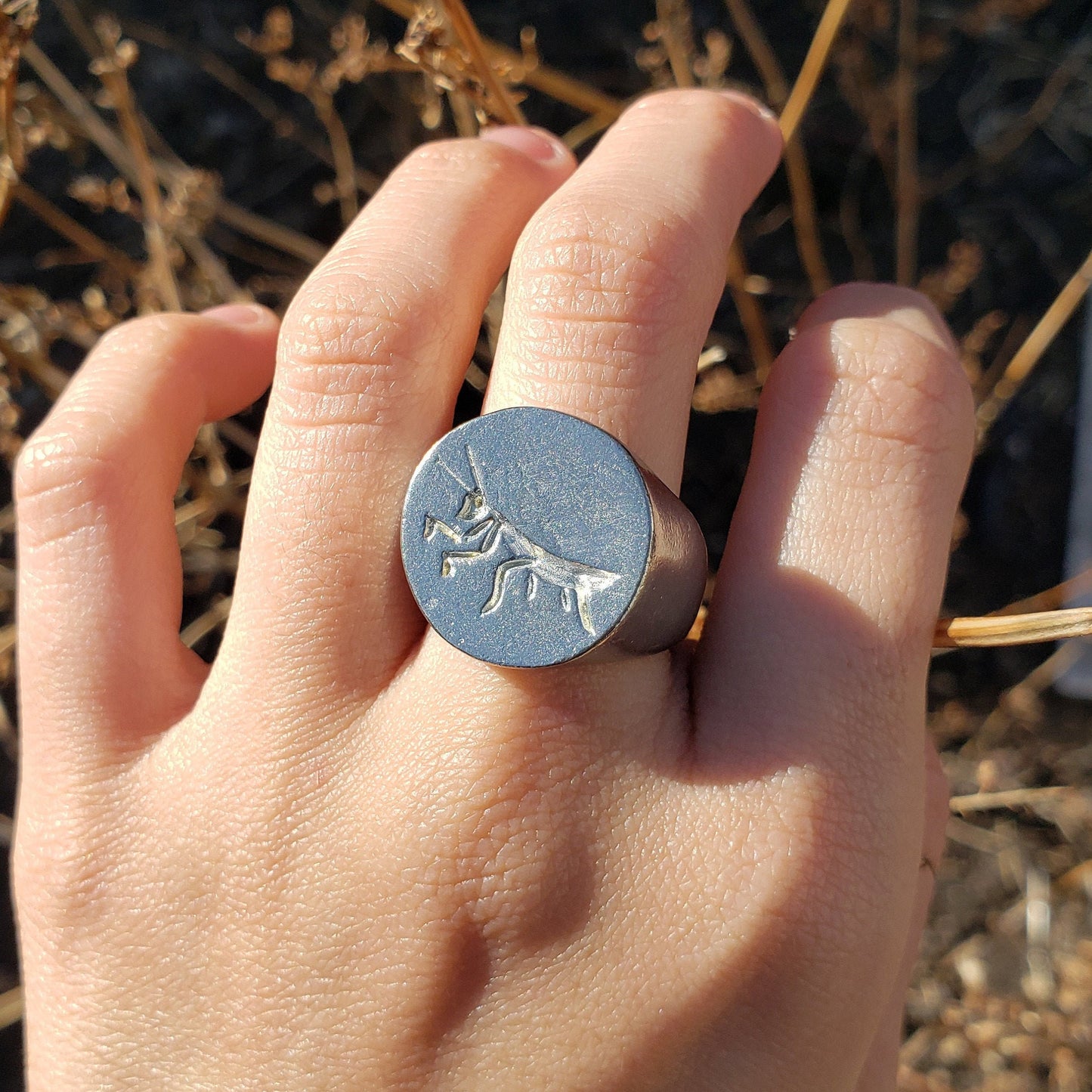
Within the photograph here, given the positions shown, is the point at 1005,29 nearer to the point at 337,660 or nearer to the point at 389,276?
the point at 389,276

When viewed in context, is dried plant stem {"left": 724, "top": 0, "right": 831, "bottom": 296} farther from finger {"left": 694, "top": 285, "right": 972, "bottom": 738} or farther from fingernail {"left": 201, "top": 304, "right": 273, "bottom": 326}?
fingernail {"left": 201, "top": 304, "right": 273, "bottom": 326}

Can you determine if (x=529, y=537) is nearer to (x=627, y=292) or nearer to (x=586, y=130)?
(x=627, y=292)

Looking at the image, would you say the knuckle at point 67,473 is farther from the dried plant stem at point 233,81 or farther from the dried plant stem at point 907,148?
the dried plant stem at point 907,148

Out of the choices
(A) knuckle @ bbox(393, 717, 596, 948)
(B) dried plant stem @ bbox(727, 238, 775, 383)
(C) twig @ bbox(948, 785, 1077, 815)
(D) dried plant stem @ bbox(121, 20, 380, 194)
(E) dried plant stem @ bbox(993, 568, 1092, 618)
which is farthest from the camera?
(D) dried plant stem @ bbox(121, 20, 380, 194)

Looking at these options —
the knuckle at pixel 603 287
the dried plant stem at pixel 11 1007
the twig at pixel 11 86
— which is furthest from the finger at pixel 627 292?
the dried plant stem at pixel 11 1007

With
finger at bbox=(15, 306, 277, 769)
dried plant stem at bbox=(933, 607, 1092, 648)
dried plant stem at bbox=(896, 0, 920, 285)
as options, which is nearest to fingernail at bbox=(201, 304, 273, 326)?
finger at bbox=(15, 306, 277, 769)

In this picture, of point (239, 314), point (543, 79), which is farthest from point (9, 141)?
point (543, 79)
